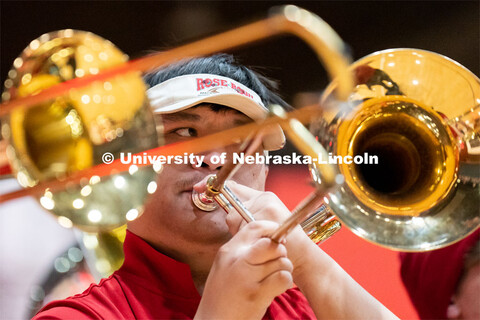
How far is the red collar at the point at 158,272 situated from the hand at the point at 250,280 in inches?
12.9

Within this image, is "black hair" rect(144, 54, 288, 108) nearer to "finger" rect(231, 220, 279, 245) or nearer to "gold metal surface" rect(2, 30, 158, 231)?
"gold metal surface" rect(2, 30, 158, 231)

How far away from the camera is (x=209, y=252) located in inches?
73.0

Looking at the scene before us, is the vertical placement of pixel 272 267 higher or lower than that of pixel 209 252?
higher

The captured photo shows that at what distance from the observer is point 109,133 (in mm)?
1596

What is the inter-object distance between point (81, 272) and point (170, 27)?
1.35 metres

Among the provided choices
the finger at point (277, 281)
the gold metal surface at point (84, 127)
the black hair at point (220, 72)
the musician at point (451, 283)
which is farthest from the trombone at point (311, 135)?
the black hair at point (220, 72)

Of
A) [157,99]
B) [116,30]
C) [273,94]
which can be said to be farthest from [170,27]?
[157,99]

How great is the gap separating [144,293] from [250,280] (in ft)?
1.45

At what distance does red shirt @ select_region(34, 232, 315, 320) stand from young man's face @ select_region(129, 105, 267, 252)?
0.05 m

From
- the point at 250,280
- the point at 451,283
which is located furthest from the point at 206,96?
the point at 451,283

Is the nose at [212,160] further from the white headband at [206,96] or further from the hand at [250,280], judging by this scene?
the hand at [250,280]

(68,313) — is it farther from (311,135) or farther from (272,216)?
(311,135)

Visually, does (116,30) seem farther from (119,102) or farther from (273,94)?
(119,102)

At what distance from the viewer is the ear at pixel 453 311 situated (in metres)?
1.83
